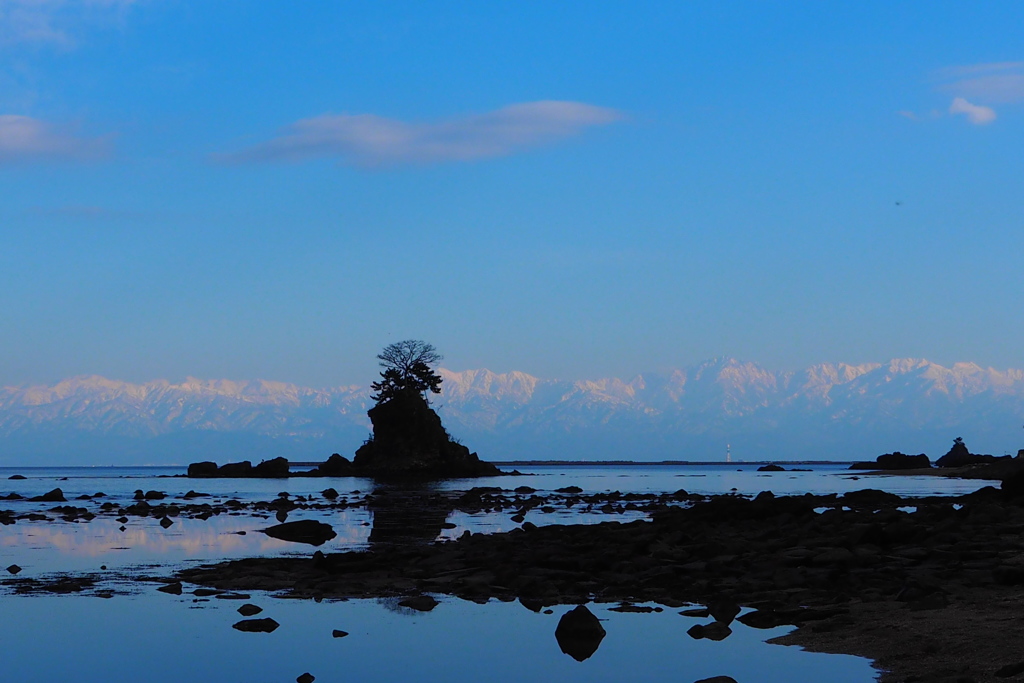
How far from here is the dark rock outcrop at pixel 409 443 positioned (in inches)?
5207

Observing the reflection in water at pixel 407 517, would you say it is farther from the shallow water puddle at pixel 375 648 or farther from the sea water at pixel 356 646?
the shallow water puddle at pixel 375 648

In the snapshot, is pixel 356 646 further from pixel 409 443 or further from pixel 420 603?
pixel 409 443

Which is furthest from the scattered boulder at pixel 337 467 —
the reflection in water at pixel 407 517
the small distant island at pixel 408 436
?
the reflection in water at pixel 407 517

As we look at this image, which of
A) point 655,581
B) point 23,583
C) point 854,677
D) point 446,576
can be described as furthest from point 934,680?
point 23,583

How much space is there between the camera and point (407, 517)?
4728 cm

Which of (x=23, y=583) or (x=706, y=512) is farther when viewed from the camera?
(x=706, y=512)

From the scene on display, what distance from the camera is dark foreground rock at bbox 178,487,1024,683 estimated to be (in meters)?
14.9

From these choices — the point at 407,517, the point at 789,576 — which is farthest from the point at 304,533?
the point at 789,576

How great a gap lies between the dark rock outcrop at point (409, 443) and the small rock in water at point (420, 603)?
111 meters

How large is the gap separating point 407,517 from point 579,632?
31608 millimetres

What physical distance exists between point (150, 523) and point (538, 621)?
3174 cm

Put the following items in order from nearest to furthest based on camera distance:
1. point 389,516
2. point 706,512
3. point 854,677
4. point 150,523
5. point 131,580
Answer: point 854,677
point 131,580
point 706,512
point 150,523
point 389,516

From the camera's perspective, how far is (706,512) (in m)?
36.8

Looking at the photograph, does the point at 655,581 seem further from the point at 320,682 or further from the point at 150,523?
the point at 150,523
